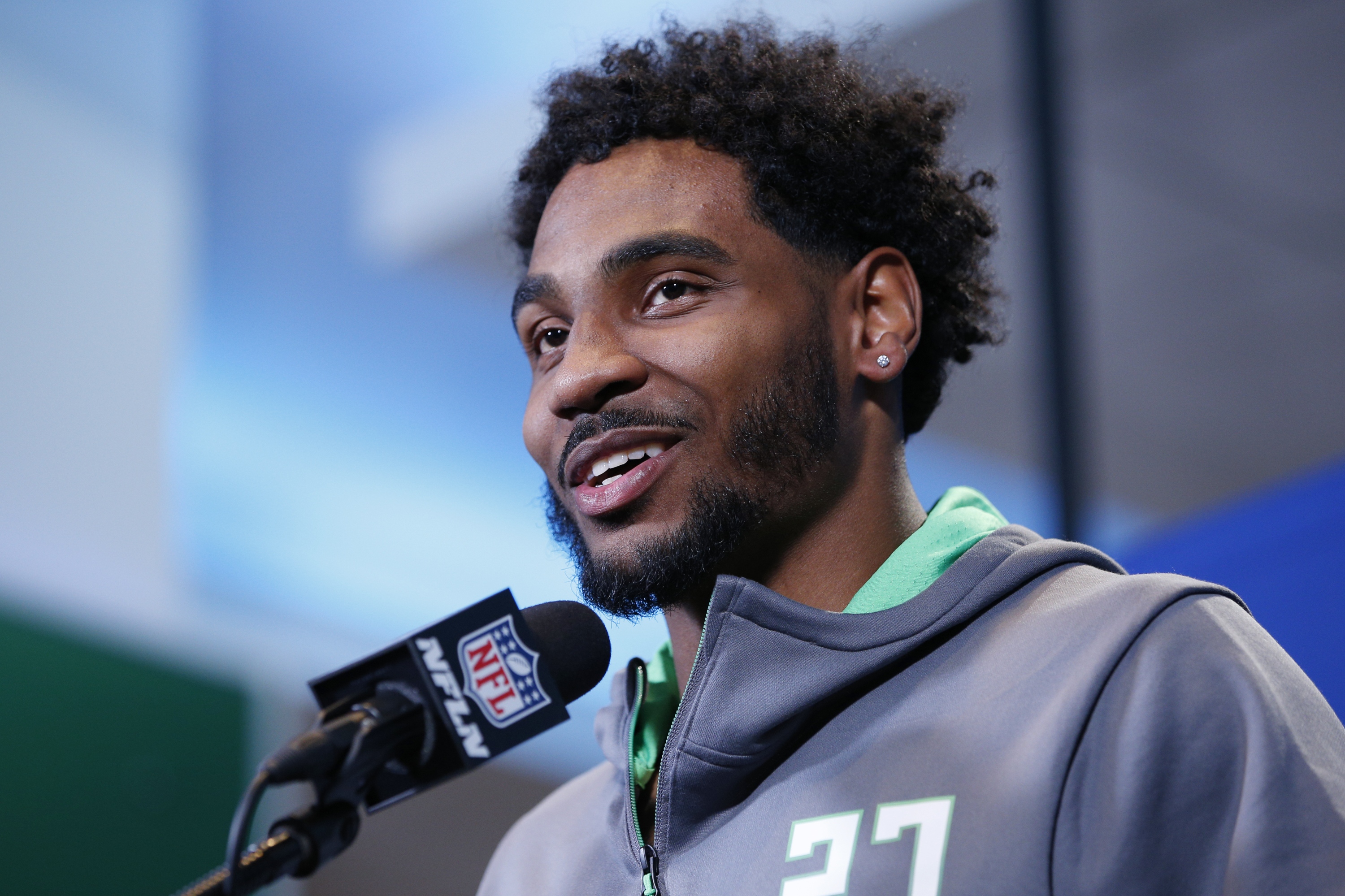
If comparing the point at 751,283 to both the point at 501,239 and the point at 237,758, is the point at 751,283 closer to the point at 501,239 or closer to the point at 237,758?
the point at 501,239

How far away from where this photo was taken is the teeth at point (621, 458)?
1242 mm

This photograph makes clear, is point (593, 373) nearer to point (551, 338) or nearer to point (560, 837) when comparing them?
point (551, 338)

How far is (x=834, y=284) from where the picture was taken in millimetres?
1388

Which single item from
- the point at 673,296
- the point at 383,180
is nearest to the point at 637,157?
the point at 673,296

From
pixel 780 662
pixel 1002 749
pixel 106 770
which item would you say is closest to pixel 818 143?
pixel 780 662

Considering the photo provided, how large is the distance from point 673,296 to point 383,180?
3.78 metres

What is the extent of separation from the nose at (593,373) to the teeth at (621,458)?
0.18ft

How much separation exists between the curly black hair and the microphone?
1.90 ft

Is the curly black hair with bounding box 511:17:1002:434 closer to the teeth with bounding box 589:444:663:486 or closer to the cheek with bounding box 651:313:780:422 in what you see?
the cheek with bounding box 651:313:780:422

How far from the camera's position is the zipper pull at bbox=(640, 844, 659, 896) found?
1162mm

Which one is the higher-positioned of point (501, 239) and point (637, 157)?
point (501, 239)

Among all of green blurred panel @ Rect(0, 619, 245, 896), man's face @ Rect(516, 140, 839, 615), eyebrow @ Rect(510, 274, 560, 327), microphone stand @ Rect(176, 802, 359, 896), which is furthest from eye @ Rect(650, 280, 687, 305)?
green blurred panel @ Rect(0, 619, 245, 896)

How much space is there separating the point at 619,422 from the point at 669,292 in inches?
6.6

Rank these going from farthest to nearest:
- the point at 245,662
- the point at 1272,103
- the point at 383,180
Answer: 1. the point at 383,180
2. the point at 1272,103
3. the point at 245,662
